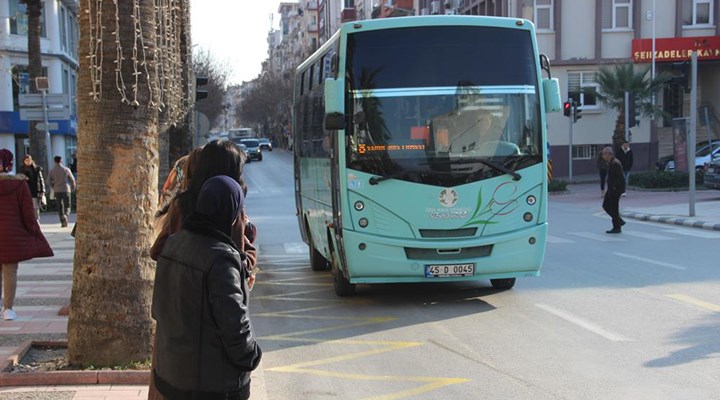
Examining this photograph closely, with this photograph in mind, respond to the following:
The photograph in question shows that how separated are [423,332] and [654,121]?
112 ft

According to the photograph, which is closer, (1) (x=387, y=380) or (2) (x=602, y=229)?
(1) (x=387, y=380)

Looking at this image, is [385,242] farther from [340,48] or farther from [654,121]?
[654,121]

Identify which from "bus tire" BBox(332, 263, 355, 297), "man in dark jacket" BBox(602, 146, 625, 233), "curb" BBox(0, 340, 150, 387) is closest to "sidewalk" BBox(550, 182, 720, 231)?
"man in dark jacket" BBox(602, 146, 625, 233)

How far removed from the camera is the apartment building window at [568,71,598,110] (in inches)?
1549

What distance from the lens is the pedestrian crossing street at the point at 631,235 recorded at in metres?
16.2

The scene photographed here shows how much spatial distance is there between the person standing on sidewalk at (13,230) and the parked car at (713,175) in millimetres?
20909

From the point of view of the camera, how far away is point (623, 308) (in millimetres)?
9109

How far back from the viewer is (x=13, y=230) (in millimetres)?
8594

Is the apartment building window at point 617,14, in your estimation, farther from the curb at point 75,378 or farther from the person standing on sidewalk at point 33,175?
the curb at point 75,378

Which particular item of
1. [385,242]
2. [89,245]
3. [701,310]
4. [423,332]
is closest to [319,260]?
[385,242]

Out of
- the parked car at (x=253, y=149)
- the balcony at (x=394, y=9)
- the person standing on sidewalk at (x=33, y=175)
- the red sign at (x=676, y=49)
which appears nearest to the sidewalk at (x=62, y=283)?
the person standing on sidewalk at (x=33, y=175)

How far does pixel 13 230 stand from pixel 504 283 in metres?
6.16

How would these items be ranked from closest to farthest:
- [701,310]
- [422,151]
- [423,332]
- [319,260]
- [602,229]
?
[423,332] < [701,310] < [422,151] < [319,260] < [602,229]

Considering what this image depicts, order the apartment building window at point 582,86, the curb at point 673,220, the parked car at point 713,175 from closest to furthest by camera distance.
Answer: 1. the curb at point 673,220
2. the parked car at point 713,175
3. the apartment building window at point 582,86
